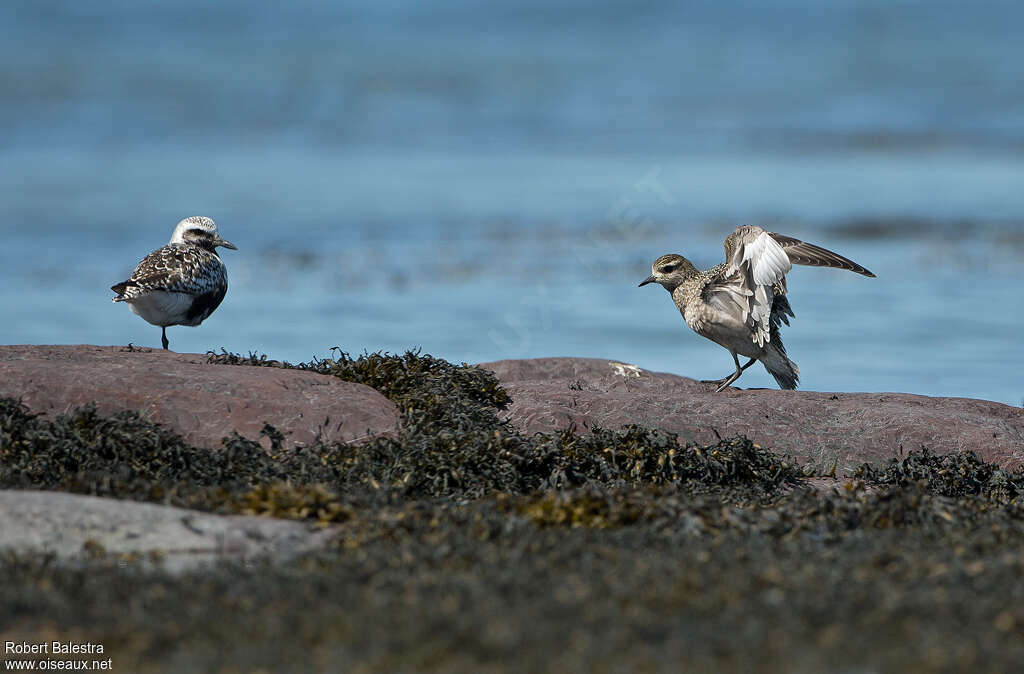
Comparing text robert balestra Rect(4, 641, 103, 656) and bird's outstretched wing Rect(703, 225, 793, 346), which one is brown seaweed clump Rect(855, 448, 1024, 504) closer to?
bird's outstretched wing Rect(703, 225, 793, 346)

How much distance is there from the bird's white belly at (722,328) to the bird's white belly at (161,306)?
746cm

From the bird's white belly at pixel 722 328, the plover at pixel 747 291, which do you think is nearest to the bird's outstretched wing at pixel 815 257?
the plover at pixel 747 291

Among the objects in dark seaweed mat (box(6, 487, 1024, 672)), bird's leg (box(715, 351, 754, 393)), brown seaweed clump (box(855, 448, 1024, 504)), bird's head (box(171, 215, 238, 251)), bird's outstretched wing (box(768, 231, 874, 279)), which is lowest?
dark seaweed mat (box(6, 487, 1024, 672))

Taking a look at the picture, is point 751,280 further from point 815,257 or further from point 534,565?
point 534,565

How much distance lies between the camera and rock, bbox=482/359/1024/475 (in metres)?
12.1

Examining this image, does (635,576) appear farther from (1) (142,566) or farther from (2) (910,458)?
(2) (910,458)

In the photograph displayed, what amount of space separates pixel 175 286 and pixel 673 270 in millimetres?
7359

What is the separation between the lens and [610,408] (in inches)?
492

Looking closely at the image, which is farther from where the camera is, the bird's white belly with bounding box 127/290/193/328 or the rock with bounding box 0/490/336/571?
the bird's white belly with bounding box 127/290/193/328

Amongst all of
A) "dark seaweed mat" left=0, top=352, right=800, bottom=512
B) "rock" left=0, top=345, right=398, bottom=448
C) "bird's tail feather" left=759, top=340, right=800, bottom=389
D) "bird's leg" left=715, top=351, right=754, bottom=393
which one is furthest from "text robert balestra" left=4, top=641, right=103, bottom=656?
"bird's tail feather" left=759, top=340, right=800, bottom=389

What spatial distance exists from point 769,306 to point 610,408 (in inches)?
133

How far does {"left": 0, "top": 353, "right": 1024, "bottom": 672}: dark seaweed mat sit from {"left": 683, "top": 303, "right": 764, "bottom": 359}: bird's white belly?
3.71 metres

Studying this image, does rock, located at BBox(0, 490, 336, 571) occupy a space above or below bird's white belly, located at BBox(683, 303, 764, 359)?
below

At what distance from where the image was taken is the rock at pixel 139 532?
7.59 m
